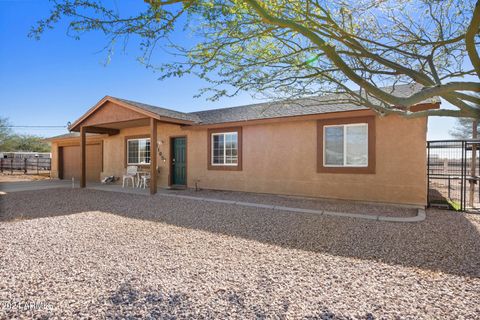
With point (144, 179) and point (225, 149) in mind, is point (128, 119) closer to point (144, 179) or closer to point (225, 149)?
point (144, 179)

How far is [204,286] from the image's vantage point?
303cm

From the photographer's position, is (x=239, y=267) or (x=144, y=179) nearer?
(x=239, y=267)

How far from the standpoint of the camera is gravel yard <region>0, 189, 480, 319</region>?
2.60m

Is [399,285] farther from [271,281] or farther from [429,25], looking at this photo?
→ [429,25]

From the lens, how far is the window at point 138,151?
44.7 feet

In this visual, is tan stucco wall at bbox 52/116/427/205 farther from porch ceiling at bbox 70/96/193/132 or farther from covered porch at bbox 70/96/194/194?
porch ceiling at bbox 70/96/193/132

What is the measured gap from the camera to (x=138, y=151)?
45.8 feet

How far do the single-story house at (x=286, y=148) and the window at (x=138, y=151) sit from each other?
0.05 meters

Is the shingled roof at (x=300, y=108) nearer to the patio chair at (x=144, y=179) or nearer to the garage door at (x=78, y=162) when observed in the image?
the patio chair at (x=144, y=179)

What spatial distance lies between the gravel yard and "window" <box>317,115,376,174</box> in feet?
8.59

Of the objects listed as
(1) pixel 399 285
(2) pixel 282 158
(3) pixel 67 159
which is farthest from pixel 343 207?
(3) pixel 67 159

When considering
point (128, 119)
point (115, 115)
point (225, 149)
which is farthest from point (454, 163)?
point (115, 115)

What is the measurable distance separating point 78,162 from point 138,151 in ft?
19.3

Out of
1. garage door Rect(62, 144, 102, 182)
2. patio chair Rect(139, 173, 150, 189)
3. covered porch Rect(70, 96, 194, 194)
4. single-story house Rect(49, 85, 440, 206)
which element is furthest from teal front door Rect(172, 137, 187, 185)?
garage door Rect(62, 144, 102, 182)
